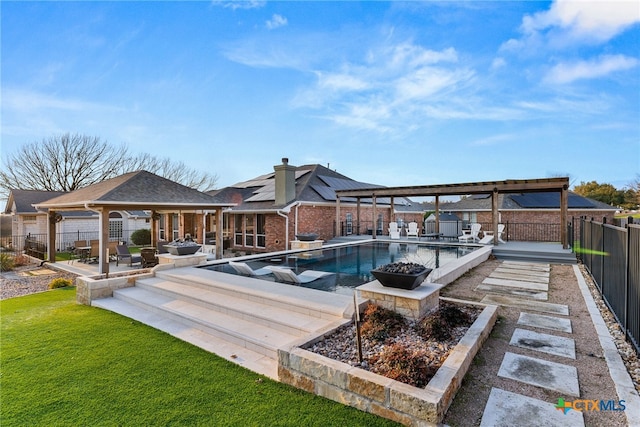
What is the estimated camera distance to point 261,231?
18.6m

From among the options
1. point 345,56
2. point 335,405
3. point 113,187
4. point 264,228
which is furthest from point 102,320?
point 345,56

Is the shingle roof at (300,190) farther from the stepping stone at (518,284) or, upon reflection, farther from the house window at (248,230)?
the stepping stone at (518,284)

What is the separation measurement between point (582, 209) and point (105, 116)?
104ft

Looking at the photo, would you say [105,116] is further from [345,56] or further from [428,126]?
[428,126]

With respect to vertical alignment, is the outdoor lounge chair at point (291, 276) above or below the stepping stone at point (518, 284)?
above

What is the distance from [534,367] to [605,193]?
141 ft

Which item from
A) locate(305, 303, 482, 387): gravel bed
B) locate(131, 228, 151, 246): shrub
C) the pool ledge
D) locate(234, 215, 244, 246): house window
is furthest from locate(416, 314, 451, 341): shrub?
locate(131, 228, 151, 246): shrub

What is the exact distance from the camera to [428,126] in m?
19.9

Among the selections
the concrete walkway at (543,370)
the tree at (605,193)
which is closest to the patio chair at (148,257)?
the concrete walkway at (543,370)

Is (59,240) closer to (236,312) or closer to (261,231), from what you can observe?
(261,231)

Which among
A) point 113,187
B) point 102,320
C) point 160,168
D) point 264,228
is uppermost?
point 160,168

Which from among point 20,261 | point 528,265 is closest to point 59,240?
point 20,261

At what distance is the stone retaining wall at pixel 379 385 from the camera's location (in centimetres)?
304

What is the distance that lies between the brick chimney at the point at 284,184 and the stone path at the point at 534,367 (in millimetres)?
11896
